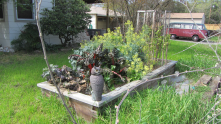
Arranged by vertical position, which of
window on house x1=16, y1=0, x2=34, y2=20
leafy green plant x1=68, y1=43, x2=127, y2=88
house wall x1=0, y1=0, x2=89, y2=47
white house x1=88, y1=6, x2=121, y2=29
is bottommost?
leafy green plant x1=68, y1=43, x2=127, y2=88

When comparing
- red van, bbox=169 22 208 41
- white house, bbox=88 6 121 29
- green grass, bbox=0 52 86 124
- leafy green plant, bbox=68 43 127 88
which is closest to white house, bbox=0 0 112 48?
green grass, bbox=0 52 86 124

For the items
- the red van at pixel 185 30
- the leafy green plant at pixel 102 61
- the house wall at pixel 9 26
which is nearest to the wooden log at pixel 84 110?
the leafy green plant at pixel 102 61

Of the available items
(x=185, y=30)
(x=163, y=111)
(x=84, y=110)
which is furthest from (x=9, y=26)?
(x=185, y=30)

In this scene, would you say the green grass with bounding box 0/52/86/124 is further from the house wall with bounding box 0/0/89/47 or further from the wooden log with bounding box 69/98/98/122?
the house wall with bounding box 0/0/89/47

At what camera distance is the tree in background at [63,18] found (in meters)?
7.24

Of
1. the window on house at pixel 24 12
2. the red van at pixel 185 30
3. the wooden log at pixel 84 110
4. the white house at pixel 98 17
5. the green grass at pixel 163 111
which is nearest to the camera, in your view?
the green grass at pixel 163 111

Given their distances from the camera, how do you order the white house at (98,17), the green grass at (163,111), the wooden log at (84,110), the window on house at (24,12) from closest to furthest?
the green grass at (163,111) < the wooden log at (84,110) < the window on house at (24,12) < the white house at (98,17)

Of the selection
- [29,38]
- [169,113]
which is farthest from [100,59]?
[29,38]

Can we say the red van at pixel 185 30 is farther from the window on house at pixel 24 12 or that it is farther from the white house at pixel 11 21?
the white house at pixel 11 21

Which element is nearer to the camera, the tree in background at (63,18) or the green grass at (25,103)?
the green grass at (25,103)

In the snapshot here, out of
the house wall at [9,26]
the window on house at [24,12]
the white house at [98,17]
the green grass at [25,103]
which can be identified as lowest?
the green grass at [25,103]

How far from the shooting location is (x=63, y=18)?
24.1ft

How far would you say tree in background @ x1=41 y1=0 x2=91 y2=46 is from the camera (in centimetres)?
724

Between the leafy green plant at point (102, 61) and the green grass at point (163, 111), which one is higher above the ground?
the leafy green plant at point (102, 61)
